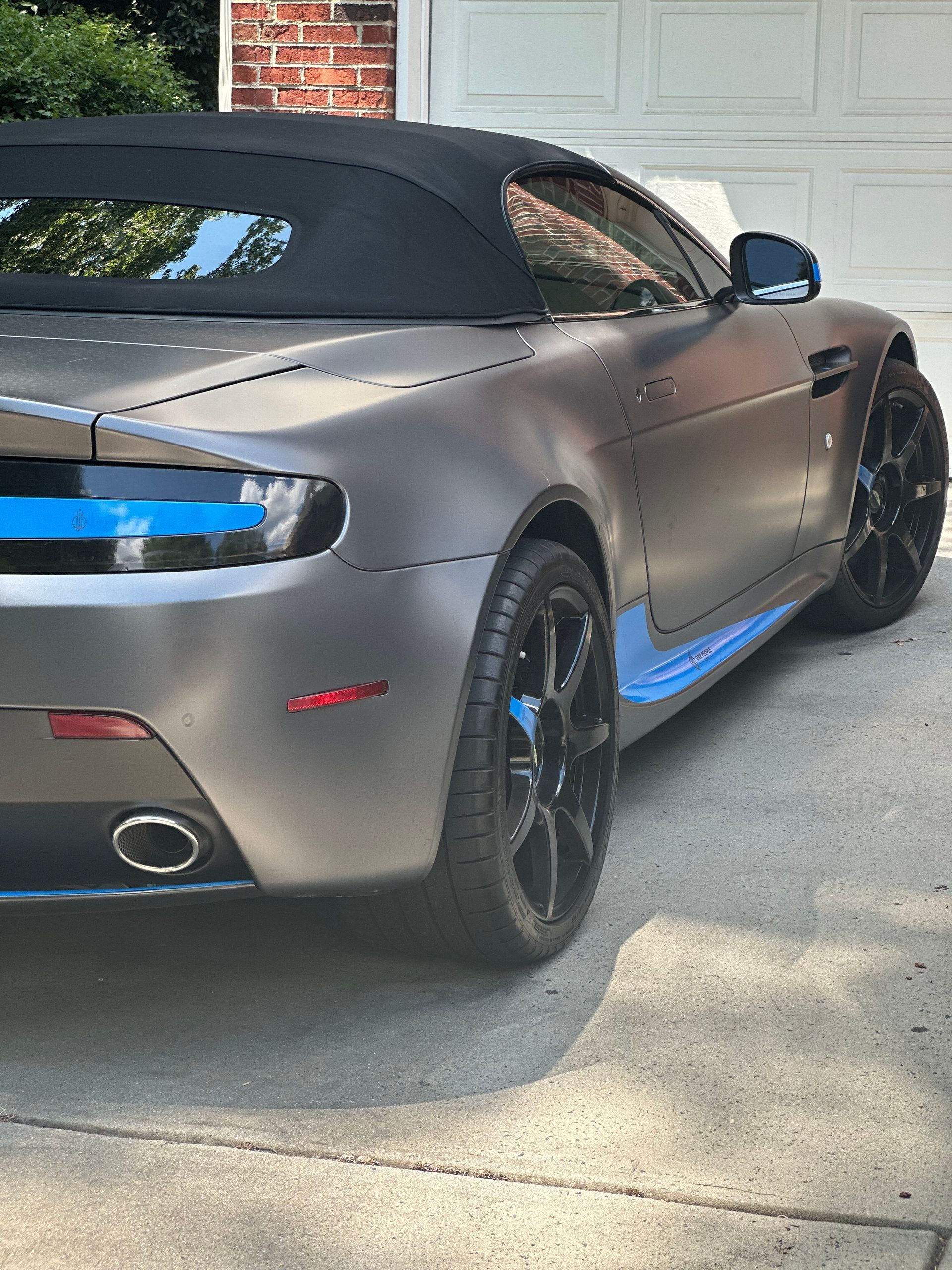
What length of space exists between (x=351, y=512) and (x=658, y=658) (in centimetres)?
130

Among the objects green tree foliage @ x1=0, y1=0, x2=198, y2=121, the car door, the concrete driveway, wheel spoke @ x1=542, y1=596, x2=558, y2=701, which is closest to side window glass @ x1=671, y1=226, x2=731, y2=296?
the car door

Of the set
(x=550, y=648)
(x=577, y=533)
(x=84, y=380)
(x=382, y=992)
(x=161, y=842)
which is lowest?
(x=382, y=992)

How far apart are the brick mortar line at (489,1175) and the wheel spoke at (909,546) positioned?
3.18 meters

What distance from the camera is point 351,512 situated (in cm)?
204

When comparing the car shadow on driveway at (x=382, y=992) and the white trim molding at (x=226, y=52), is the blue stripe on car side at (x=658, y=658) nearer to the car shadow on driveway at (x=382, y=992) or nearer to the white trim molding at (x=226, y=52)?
the car shadow on driveway at (x=382, y=992)

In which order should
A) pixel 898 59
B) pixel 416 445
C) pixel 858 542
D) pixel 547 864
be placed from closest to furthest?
pixel 416 445
pixel 547 864
pixel 858 542
pixel 898 59

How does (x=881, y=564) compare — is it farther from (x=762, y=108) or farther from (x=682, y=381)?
(x=762, y=108)

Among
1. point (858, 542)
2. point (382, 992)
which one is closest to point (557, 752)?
point (382, 992)

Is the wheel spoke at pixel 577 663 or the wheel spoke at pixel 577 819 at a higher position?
the wheel spoke at pixel 577 663

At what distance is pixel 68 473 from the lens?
1929 mm

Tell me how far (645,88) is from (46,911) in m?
6.37

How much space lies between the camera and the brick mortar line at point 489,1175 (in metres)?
1.88

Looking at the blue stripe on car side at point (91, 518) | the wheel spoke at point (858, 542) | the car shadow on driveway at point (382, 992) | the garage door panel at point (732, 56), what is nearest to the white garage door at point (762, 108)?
the garage door panel at point (732, 56)

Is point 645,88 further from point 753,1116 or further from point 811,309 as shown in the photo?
point 753,1116
